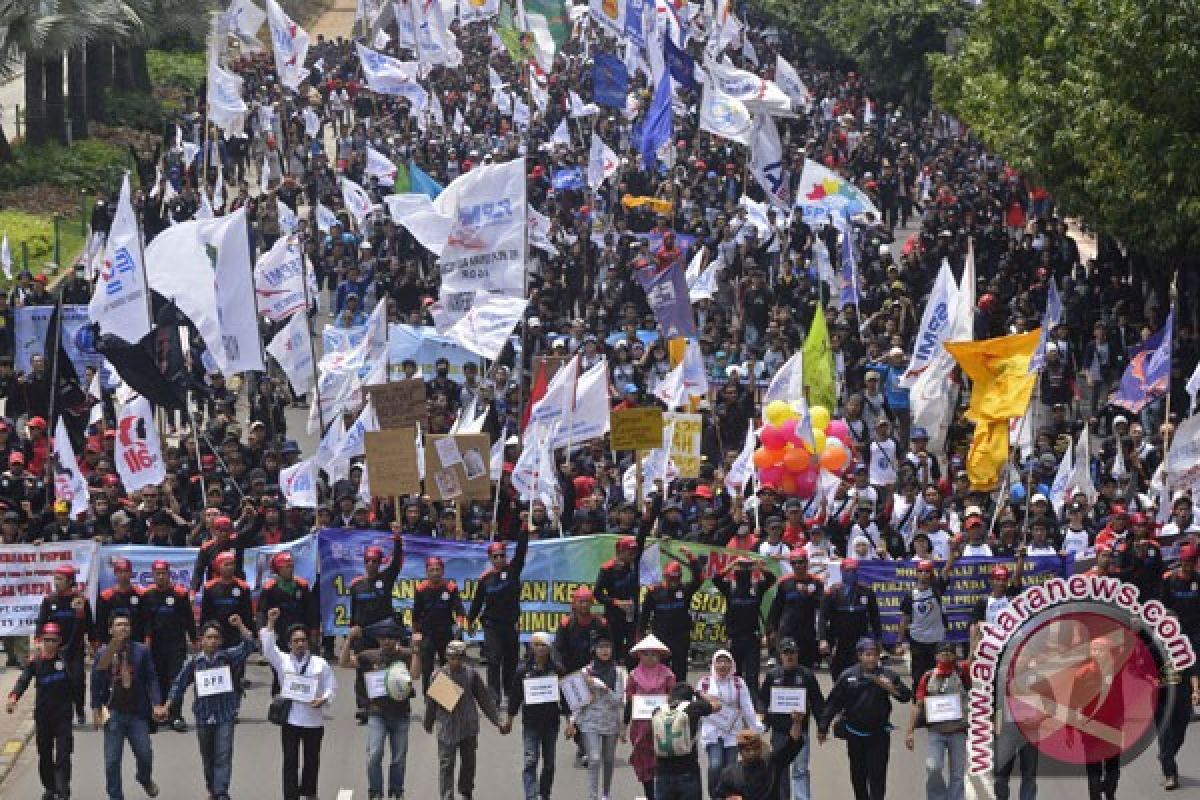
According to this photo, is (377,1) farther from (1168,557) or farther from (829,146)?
(1168,557)

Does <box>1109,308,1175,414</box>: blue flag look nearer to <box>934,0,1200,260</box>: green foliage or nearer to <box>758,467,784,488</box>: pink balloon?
<box>758,467,784,488</box>: pink balloon

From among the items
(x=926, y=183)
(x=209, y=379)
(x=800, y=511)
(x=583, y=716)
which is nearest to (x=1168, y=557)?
(x=800, y=511)

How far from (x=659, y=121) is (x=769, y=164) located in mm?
2673

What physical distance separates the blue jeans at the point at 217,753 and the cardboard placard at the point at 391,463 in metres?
4.90

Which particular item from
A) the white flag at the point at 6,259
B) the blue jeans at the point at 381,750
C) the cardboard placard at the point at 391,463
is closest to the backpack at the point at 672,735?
the blue jeans at the point at 381,750

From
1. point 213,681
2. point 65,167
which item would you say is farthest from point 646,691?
point 65,167

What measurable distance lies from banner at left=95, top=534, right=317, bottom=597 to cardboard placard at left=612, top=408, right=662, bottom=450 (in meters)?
2.99

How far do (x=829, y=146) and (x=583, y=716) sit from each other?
3263 cm

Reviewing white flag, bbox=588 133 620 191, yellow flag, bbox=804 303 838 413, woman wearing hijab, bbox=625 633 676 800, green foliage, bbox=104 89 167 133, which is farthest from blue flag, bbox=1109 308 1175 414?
green foliage, bbox=104 89 167 133

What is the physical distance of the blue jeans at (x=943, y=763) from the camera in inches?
700

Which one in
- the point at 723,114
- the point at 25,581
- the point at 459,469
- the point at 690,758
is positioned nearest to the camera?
the point at 690,758

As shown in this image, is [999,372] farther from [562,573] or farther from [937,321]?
[562,573]

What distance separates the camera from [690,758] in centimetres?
1727

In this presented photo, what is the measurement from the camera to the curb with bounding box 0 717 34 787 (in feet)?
64.6
